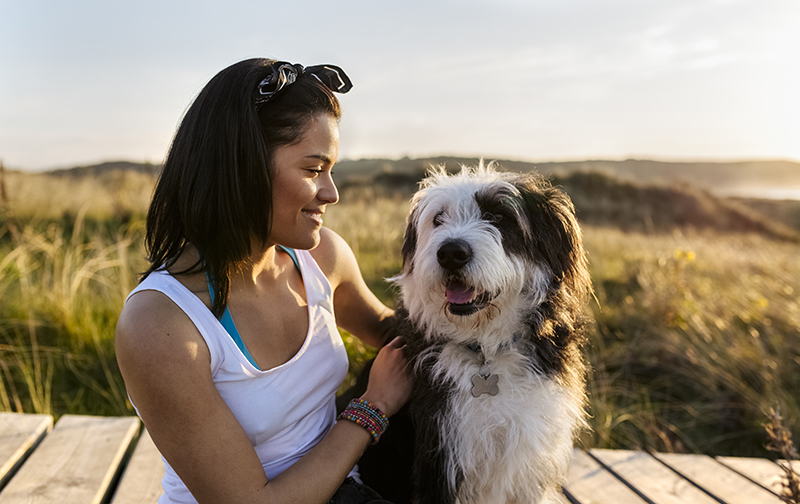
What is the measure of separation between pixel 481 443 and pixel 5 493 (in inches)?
78.9

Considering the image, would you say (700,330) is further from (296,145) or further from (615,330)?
(296,145)

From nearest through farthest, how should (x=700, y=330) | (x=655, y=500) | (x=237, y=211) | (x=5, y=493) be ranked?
(x=237, y=211) → (x=5, y=493) → (x=655, y=500) → (x=700, y=330)

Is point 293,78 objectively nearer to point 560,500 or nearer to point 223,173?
point 223,173

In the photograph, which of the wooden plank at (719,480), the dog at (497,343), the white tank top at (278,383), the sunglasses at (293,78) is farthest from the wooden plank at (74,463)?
the wooden plank at (719,480)

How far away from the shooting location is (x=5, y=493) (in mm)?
2318

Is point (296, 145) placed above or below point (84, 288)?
above

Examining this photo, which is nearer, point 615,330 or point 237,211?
point 237,211

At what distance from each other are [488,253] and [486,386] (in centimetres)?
48

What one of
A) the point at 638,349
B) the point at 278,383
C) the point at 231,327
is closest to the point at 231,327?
the point at 231,327

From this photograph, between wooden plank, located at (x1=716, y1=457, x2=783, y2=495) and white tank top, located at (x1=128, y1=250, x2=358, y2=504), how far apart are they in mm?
2139

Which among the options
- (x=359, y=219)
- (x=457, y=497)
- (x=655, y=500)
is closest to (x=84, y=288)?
(x=359, y=219)

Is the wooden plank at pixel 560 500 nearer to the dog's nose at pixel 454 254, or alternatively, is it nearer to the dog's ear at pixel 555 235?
the dog's ear at pixel 555 235

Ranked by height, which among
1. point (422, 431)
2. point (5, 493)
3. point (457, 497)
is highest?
point (422, 431)

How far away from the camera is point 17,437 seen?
2729 millimetres
